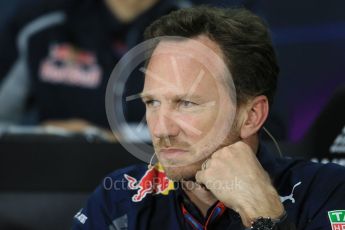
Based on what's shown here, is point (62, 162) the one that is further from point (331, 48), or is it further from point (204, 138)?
point (331, 48)

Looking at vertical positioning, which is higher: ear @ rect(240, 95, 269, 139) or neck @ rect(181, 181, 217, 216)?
ear @ rect(240, 95, 269, 139)

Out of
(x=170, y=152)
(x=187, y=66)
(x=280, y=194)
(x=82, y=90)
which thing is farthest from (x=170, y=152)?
(x=82, y=90)

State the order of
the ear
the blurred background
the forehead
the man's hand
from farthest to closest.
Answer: the blurred background
the ear
the forehead
the man's hand

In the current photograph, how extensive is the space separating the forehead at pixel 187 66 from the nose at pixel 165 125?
0.07 metres

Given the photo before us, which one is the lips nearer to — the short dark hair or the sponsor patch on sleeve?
the short dark hair

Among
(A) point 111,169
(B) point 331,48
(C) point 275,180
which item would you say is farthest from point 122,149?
(B) point 331,48

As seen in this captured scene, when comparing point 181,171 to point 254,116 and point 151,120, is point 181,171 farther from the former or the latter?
point 254,116

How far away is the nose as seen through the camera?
5.87 ft

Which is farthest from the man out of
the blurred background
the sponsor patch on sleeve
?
the blurred background

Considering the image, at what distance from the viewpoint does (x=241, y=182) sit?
1.80m

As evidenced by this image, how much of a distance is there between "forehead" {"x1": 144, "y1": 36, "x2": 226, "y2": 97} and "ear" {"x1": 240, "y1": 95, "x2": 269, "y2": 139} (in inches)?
5.1

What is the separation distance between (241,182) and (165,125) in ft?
0.78

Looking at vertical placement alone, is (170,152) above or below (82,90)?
above

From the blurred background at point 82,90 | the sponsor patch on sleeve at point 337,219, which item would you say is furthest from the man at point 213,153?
the blurred background at point 82,90
